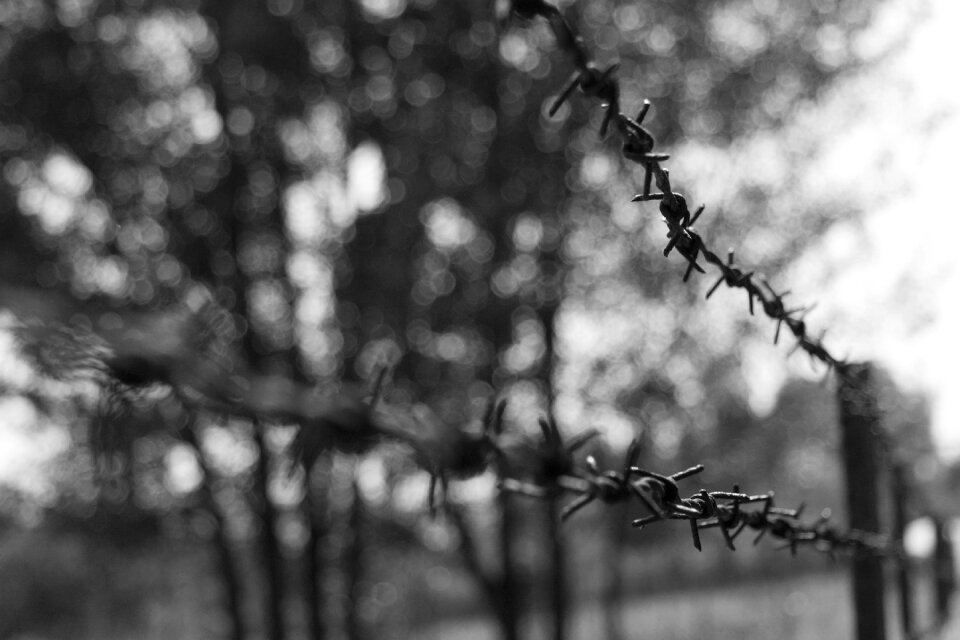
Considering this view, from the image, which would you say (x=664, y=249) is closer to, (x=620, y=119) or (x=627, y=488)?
(x=620, y=119)

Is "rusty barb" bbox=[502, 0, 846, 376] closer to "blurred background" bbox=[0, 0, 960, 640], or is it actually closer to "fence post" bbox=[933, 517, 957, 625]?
"fence post" bbox=[933, 517, 957, 625]

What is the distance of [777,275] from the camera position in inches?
387

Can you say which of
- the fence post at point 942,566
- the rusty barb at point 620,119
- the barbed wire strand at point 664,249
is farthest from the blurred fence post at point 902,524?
the rusty barb at point 620,119

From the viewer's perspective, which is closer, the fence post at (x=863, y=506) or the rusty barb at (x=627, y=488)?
the rusty barb at (x=627, y=488)

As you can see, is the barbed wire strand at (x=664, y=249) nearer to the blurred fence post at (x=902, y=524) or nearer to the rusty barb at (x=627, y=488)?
the rusty barb at (x=627, y=488)

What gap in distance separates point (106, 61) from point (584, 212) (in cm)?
453

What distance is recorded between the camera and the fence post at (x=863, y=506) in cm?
255

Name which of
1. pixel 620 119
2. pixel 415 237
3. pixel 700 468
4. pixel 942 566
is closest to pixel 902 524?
pixel 942 566

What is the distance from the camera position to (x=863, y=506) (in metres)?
2.58

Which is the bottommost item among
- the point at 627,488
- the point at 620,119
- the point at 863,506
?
the point at 627,488

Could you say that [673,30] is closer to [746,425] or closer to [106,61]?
[746,425]

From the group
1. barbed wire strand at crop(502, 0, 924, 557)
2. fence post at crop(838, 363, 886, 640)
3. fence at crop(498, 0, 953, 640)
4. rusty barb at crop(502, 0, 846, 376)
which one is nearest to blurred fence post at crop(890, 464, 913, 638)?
fence at crop(498, 0, 953, 640)

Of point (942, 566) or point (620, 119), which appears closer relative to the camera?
point (620, 119)

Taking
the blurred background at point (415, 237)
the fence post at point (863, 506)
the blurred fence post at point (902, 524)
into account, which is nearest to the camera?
the fence post at point (863, 506)
